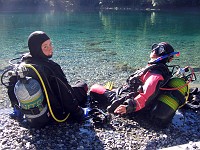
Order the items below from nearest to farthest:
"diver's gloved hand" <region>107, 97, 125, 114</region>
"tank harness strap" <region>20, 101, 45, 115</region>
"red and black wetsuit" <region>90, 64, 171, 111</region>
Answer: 1. "tank harness strap" <region>20, 101, 45, 115</region>
2. "red and black wetsuit" <region>90, 64, 171, 111</region>
3. "diver's gloved hand" <region>107, 97, 125, 114</region>

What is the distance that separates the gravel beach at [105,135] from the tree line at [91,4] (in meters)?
45.4

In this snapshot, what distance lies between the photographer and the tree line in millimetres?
49369

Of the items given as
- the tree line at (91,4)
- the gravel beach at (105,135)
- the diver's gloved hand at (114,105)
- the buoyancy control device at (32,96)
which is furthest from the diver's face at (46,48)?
the tree line at (91,4)

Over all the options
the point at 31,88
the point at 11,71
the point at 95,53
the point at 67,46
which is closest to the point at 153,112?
the point at 31,88

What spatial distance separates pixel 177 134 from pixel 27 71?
3079 mm

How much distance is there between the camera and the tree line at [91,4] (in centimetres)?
4937

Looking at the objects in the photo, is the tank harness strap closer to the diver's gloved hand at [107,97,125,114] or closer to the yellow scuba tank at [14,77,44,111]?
the yellow scuba tank at [14,77,44,111]

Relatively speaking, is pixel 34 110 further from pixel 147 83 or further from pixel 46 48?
pixel 147 83

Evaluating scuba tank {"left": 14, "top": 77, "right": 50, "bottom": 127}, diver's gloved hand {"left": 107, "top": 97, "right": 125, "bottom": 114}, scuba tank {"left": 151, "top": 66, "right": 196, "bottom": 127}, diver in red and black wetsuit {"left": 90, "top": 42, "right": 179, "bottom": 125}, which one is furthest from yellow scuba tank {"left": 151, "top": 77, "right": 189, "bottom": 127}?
scuba tank {"left": 14, "top": 77, "right": 50, "bottom": 127}

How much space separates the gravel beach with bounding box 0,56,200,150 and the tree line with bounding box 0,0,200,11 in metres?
45.4

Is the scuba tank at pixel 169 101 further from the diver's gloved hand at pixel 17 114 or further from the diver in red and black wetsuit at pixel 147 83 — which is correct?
the diver's gloved hand at pixel 17 114

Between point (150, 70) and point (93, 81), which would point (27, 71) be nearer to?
→ point (150, 70)

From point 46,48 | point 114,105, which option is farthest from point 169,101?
point 46,48

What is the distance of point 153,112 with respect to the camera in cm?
554
